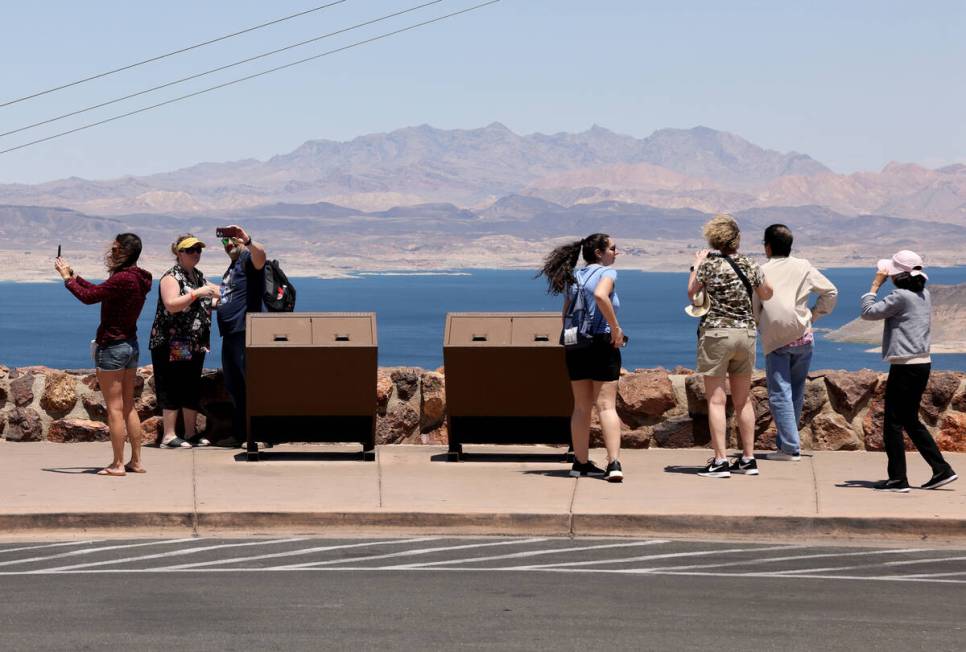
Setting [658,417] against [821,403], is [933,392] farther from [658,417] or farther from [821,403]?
[658,417]

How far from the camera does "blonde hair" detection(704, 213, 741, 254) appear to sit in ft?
34.0

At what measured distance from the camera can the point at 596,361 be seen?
405 inches

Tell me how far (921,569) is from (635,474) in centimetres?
306

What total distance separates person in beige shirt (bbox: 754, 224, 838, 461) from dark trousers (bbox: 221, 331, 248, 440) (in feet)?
12.2


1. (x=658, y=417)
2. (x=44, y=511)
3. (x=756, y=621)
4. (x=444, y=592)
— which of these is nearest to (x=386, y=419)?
(x=658, y=417)

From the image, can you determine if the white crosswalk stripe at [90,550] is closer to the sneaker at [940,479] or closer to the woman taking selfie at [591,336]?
the woman taking selfie at [591,336]

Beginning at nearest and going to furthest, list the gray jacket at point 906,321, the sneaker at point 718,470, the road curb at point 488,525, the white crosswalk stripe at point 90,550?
the white crosswalk stripe at point 90,550 < the road curb at point 488,525 < the gray jacket at point 906,321 < the sneaker at point 718,470

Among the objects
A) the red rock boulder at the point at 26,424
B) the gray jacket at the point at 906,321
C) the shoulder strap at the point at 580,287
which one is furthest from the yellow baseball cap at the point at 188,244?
the gray jacket at the point at 906,321

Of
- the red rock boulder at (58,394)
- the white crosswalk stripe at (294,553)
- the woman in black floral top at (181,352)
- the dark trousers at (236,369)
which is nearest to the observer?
the white crosswalk stripe at (294,553)

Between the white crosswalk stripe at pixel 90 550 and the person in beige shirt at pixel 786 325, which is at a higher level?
the person in beige shirt at pixel 786 325

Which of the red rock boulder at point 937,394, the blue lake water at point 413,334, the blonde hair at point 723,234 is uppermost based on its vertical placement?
the blonde hair at point 723,234

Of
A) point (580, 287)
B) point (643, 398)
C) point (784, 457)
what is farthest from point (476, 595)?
point (643, 398)

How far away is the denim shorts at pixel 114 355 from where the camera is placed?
34.1 ft

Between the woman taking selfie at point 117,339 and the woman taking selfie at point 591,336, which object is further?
the woman taking selfie at point 117,339
